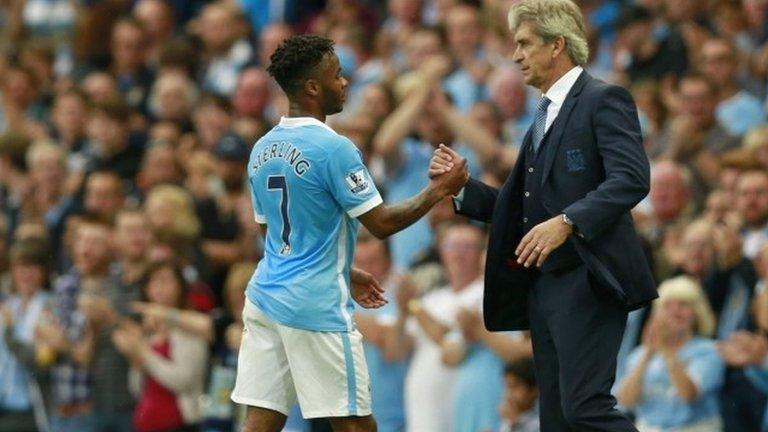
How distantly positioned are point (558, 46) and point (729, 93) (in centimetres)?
506

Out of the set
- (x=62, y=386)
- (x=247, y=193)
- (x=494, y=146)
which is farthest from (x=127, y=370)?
(x=494, y=146)

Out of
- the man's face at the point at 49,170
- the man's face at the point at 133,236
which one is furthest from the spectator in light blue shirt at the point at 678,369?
the man's face at the point at 49,170

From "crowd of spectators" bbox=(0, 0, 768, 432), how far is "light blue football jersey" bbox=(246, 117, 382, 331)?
292 centimetres

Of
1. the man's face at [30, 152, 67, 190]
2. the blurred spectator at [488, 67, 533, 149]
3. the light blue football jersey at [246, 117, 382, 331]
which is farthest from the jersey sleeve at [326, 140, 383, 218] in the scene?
the man's face at [30, 152, 67, 190]

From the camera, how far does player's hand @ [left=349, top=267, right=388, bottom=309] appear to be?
346 inches

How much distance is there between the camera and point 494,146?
13203mm

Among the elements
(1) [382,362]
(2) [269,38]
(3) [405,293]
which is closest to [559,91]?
(3) [405,293]

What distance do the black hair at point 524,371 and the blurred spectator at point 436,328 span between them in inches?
30.2

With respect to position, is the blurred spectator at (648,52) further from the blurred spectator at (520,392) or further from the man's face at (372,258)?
the blurred spectator at (520,392)

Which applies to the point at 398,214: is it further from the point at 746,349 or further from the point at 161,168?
the point at 161,168

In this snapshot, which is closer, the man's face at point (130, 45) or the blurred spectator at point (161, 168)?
the blurred spectator at point (161, 168)

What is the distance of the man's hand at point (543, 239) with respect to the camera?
795cm

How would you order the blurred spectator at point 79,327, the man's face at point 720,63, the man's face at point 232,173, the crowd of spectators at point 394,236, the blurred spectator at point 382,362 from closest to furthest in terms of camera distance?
the crowd of spectators at point 394,236
the blurred spectator at point 382,362
the man's face at point 720,63
the blurred spectator at point 79,327
the man's face at point 232,173

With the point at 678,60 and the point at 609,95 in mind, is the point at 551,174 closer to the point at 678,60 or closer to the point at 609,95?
the point at 609,95
